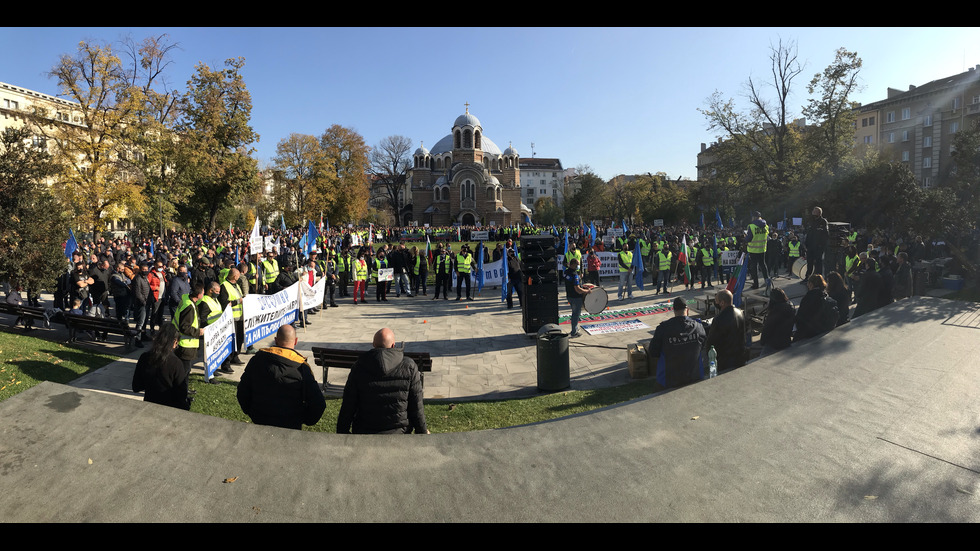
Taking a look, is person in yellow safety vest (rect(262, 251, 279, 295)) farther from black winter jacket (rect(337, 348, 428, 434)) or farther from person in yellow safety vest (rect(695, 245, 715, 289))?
person in yellow safety vest (rect(695, 245, 715, 289))

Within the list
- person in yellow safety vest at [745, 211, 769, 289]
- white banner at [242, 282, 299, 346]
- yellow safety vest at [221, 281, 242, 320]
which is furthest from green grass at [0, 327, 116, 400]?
person in yellow safety vest at [745, 211, 769, 289]

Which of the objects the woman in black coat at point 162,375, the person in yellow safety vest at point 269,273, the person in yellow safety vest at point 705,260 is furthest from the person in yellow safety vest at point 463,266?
the woman in black coat at point 162,375

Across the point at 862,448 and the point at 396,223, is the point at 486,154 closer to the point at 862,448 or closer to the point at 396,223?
the point at 396,223

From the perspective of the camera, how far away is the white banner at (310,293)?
12.5 m

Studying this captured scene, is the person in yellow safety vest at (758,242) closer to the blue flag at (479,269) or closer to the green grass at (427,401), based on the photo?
the blue flag at (479,269)

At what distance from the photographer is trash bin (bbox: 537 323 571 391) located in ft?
25.5

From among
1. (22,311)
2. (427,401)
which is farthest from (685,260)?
(22,311)

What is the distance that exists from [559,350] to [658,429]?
3.85 meters

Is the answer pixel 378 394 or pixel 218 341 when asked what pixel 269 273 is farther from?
pixel 378 394

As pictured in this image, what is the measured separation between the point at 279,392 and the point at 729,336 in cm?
532

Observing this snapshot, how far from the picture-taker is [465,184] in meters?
81.9

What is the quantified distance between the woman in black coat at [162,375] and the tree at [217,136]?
3160 centimetres

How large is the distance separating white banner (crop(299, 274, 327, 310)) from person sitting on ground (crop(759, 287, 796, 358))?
32.9ft

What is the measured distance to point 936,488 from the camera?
318 centimetres
